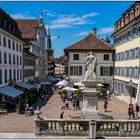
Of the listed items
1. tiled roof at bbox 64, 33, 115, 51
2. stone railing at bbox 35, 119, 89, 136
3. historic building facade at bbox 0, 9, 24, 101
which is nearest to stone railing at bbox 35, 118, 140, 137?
stone railing at bbox 35, 119, 89, 136

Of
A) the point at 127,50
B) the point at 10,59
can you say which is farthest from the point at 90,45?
the point at 10,59

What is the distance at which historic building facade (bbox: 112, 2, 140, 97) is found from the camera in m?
42.9

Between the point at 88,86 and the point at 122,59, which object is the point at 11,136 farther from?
the point at 122,59

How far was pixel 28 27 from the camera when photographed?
68562 mm

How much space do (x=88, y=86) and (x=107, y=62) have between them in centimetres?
3845

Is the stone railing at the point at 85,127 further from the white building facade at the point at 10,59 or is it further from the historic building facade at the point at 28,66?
the historic building facade at the point at 28,66

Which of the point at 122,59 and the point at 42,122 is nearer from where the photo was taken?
the point at 42,122

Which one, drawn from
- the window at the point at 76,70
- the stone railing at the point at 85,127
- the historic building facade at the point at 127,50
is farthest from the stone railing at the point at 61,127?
the window at the point at 76,70

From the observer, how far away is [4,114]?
95.2ft

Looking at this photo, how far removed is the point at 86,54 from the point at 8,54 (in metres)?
20.9

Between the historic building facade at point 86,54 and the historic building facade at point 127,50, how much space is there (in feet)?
5.93

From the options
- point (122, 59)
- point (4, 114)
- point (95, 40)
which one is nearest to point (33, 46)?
point (95, 40)

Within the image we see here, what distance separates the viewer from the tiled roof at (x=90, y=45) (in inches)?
2285

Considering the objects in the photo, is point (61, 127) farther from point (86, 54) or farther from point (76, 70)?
point (86, 54)
